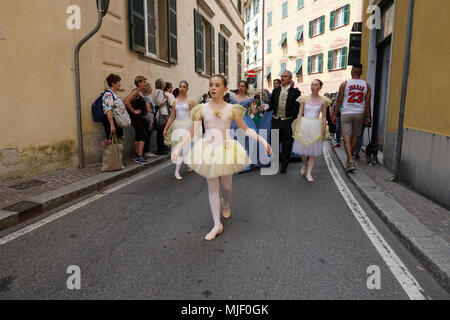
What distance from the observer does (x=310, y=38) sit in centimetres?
2820

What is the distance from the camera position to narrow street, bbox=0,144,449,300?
98.3 inches

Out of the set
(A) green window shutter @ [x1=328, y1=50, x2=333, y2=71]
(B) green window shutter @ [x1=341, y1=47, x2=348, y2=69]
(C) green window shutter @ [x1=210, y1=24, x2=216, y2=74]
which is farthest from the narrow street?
(A) green window shutter @ [x1=328, y1=50, x2=333, y2=71]

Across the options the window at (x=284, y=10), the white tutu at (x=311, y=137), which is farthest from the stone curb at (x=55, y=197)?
the window at (x=284, y=10)

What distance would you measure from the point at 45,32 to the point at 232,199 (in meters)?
4.28

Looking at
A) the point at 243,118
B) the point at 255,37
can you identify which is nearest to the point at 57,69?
the point at 243,118

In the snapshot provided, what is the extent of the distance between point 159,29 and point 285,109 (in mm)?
5861

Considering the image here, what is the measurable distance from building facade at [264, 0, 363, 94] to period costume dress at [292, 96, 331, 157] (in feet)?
61.7

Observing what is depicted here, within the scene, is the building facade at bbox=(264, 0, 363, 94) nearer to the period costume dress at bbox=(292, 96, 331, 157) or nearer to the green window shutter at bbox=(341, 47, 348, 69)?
the green window shutter at bbox=(341, 47, 348, 69)

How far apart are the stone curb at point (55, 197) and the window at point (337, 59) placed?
21590 millimetres

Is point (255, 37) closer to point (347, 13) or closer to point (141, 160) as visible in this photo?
point (347, 13)

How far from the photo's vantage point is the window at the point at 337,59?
79.1 feet
